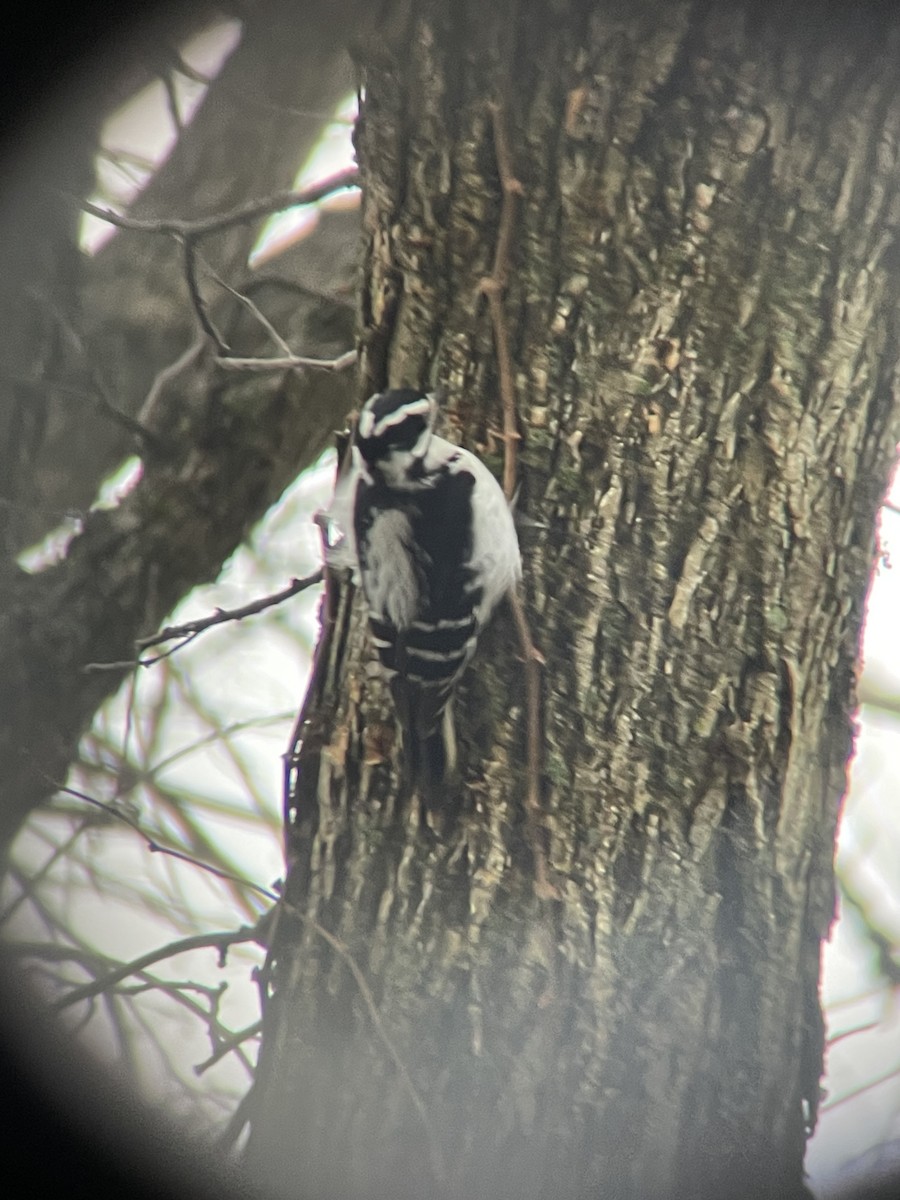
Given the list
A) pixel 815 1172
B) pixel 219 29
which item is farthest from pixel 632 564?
pixel 219 29

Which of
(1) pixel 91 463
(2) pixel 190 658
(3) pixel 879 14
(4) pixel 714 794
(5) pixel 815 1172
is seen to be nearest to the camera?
(3) pixel 879 14

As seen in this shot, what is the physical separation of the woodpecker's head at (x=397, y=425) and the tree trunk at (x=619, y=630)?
4 centimetres

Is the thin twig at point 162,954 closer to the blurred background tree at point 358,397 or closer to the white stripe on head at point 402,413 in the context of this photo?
the blurred background tree at point 358,397

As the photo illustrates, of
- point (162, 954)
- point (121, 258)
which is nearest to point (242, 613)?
point (162, 954)

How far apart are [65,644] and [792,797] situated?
1.08 metres

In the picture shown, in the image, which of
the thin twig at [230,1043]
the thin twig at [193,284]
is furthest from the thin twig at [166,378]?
the thin twig at [230,1043]

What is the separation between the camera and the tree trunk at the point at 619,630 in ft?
2.61

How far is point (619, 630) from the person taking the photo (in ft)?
2.85

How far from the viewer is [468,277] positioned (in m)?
0.85

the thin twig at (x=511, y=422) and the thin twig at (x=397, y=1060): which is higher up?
the thin twig at (x=511, y=422)

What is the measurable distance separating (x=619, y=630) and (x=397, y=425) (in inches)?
11.1

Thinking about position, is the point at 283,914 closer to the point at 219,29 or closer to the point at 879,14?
the point at 879,14

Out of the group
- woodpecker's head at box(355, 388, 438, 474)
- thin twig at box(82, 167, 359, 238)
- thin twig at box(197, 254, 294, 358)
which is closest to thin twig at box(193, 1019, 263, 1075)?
woodpecker's head at box(355, 388, 438, 474)

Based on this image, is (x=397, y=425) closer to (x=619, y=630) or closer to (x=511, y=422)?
(x=511, y=422)
